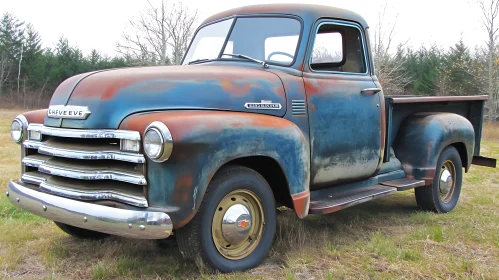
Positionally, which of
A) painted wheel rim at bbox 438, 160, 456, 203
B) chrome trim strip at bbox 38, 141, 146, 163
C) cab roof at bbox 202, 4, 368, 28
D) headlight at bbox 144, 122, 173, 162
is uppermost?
cab roof at bbox 202, 4, 368, 28

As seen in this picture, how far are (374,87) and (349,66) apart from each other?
1.23ft

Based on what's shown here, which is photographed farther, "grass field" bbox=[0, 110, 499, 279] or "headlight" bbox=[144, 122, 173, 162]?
"grass field" bbox=[0, 110, 499, 279]

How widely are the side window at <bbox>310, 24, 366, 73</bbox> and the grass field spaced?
1.59 meters

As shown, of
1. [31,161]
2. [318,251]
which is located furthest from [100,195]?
[318,251]

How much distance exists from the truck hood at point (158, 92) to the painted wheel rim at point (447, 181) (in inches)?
107

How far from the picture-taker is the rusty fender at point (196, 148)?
2.88 meters

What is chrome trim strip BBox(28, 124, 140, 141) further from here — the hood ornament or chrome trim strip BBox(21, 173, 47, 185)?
chrome trim strip BBox(21, 173, 47, 185)

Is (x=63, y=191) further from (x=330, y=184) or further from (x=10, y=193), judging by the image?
(x=330, y=184)

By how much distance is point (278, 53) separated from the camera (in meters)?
4.17

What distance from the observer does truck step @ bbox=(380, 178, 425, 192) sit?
15.5 ft

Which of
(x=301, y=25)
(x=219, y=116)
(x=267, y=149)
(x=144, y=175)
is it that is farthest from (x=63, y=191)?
(x=301, y=25)

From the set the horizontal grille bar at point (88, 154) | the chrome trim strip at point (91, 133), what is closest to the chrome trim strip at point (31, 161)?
the horizontal grille bar at point (88, 154)

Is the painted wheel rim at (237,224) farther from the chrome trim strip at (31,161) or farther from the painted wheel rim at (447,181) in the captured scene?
the painted wheel rim at (447,181)

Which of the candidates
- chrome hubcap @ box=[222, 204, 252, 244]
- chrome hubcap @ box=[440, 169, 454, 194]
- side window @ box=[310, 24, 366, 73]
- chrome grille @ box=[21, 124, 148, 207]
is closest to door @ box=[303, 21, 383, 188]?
side window @ box=[310, 24, 366, 73]
